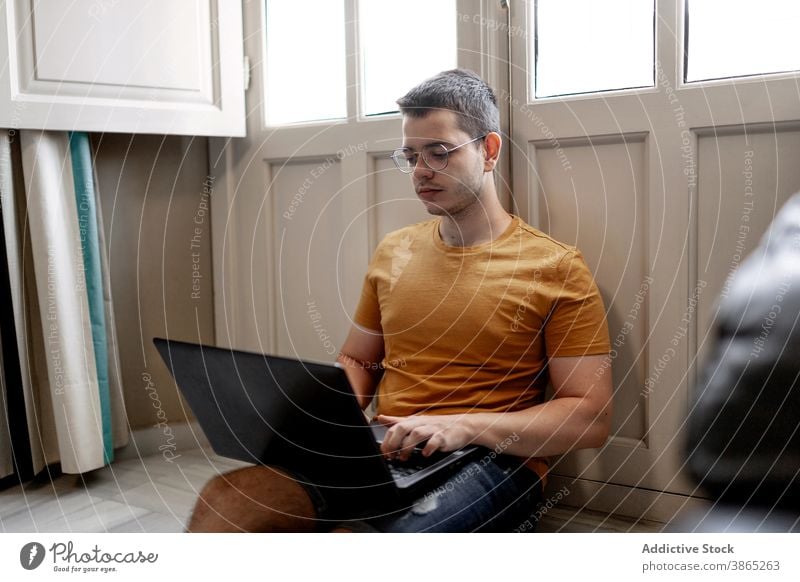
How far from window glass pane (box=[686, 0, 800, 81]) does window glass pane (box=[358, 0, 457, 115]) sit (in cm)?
28

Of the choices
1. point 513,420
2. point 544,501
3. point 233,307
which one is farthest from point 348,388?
point 233,307

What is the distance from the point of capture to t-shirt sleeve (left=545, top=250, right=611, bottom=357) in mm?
834

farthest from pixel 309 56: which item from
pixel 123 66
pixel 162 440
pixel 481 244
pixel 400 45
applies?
pixel 162 440

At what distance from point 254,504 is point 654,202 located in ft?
1.71

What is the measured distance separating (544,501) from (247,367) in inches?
16.0

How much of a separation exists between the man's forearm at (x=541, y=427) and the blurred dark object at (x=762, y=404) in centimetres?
12

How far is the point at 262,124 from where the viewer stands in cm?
114

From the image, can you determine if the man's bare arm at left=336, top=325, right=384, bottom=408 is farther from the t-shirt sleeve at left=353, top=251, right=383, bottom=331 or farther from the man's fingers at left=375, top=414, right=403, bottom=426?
the man's fingers at left=375, top=414, right=403, bottom=426

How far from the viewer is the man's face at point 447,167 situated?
84 centimetres

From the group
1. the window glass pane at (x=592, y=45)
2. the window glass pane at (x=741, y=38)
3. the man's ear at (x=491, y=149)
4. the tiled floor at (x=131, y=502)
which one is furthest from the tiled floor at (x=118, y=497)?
the window glass pane at (x=741, y=38)

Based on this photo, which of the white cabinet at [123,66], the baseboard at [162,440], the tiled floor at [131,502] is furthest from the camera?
the baseboard at [162,440]

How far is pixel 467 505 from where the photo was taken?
78 centimetres

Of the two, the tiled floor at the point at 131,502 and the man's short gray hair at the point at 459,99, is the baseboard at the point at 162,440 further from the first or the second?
the man's short gray hair at the point at 459,99

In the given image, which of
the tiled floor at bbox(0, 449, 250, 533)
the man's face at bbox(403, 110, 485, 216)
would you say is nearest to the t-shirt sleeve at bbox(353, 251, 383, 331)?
the man's face at bbox(403, 110, 485, 216)
